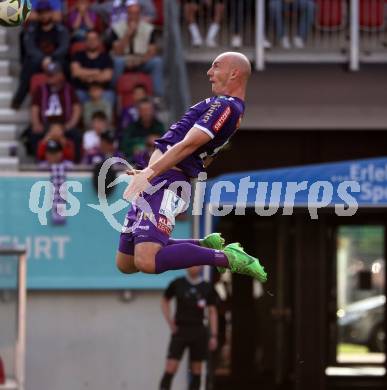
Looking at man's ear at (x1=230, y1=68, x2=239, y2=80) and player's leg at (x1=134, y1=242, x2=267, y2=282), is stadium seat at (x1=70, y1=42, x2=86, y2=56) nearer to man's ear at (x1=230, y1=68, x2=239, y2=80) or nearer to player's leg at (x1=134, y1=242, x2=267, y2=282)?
man's ear at (x1=230, y1=68, x2=239, y2=80)

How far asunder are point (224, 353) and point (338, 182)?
695 cm

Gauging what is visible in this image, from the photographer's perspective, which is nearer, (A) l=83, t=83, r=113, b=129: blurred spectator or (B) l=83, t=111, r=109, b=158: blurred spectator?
(B) l=83, t=111, r=109, b=158: blurred spectator

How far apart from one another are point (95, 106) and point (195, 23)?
2.52m

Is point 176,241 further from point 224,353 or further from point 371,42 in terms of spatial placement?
point 224,353

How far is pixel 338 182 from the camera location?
14.2 meters

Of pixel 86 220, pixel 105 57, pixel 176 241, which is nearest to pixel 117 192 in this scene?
pixel 86 220

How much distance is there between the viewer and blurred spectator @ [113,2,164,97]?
16922mm

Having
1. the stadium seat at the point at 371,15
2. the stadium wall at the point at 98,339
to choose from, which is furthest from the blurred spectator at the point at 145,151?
the stadium seat at the point at 371,15

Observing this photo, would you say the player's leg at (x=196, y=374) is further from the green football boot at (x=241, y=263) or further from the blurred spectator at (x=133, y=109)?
the green football boot at (x=241, y=263)

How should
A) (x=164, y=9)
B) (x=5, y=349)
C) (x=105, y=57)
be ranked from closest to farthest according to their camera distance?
(x=5, y=349) → (x=105, y=57) → (x=164, y=9)

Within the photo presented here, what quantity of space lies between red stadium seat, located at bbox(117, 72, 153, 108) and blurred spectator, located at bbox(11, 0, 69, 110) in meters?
0.81

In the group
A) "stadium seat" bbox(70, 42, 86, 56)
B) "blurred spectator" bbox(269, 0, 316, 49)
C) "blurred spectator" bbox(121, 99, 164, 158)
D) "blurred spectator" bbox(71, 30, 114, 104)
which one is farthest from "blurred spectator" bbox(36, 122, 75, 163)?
"blurred spectator" bbox(269, 0, 316, 49)

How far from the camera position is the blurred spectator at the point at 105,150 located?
15867 millimetres

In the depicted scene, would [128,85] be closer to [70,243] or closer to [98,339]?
[70,243]
